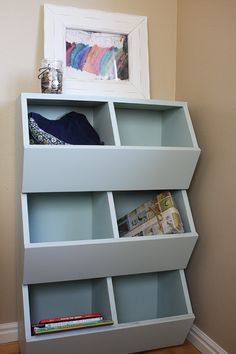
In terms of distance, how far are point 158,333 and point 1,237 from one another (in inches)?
31.1

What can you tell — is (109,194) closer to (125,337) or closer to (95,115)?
(95,115)

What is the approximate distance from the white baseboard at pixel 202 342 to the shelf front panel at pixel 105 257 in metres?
0.30

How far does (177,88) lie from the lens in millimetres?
1854

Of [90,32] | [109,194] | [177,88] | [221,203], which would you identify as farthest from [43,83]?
[221,203]

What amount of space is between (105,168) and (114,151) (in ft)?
0.25

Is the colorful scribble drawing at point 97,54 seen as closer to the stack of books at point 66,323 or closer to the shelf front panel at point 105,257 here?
the shelf front panel at point 105,257

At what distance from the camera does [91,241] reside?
4.66ft

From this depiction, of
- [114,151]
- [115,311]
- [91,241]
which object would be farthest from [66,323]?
[114,151]

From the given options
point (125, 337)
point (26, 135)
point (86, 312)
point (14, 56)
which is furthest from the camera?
point (86, 312)

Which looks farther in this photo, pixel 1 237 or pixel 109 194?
pixel 1 237

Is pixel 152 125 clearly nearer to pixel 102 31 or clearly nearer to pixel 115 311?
pixel 102 31

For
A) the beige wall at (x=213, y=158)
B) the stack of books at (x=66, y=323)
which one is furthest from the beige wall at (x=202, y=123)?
the stack of books at (x=66, y=323)

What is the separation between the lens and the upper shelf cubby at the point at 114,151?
1363 mm

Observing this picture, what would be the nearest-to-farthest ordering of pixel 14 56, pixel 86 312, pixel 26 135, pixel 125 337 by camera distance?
1. pixel 26 135
2. pixel 125 337
3. pixel 14 56
4. pixel 86 312
